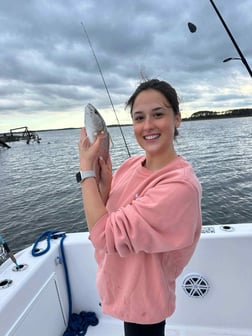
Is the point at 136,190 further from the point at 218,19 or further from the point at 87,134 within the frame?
the point at 218,19

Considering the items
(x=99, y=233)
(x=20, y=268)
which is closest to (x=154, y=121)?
(x=99, y=233)

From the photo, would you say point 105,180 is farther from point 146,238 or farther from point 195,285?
point 195,285

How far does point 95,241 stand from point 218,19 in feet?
8.57

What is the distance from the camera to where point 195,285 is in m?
2.46

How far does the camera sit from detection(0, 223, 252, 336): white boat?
2273 millimetres

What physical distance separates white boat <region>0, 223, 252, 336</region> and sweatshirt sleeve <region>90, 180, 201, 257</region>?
1.31 metres

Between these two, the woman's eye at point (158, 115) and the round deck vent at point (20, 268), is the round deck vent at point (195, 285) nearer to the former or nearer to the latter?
the round deck vent at point (20, 268)

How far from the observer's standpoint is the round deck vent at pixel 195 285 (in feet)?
8.00

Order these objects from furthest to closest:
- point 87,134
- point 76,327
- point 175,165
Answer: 1. point 76,327
2. point 87,134
3. point 175,165

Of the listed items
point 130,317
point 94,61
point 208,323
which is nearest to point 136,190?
point 130,317

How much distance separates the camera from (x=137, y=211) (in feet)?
3.73

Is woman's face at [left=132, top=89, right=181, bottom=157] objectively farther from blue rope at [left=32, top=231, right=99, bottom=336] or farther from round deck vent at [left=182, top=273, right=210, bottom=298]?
blue rope at [left=32, top=231, right=99, bottom=336]

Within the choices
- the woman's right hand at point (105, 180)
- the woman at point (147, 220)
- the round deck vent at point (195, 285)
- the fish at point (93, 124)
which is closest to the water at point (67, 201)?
the round deck vent at point (195, 285)

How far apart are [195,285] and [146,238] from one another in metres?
1.66
